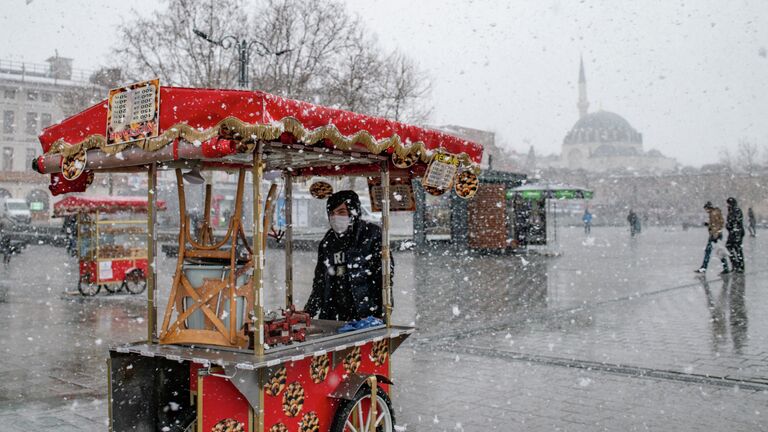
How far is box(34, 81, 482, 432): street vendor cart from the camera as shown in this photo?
3713mm

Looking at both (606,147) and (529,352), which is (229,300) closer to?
(529,352)

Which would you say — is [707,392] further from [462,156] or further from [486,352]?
[462,156]

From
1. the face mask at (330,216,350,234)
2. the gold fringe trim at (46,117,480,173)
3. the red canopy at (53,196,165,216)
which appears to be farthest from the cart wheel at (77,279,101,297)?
the face mask at (330,216,350,234)

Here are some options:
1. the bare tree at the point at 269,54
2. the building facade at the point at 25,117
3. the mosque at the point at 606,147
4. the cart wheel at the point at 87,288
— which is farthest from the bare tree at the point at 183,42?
the mosque at the point at 606,147

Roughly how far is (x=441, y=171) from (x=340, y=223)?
86cm

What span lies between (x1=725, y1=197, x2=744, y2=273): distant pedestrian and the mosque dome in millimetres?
128318

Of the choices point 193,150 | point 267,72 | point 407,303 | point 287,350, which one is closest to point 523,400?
point 287,350

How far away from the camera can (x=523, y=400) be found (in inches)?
242

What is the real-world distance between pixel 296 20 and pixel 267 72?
8.12 ft

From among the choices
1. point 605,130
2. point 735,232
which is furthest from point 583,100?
point 735,232

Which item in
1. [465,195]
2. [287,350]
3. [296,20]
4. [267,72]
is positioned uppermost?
[296,20]

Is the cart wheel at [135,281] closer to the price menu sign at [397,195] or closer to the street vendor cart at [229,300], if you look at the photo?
the price menu sign at [397,195]

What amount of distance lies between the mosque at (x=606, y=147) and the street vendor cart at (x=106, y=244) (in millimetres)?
128707

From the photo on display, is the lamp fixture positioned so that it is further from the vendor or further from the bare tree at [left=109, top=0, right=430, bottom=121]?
the bare tree at [left=109, top=0, right=430, bottom=121]
